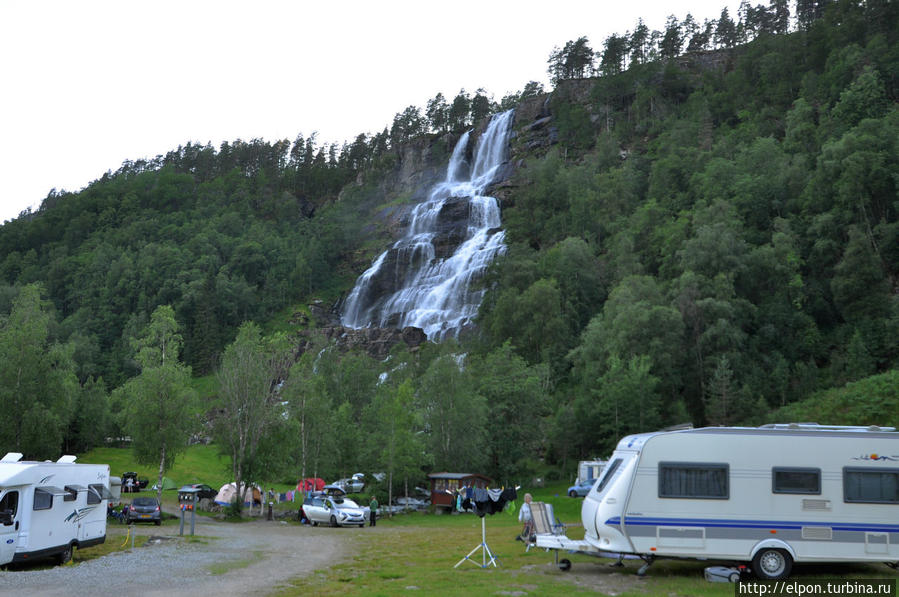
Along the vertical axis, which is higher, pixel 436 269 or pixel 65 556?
pixel 436 269

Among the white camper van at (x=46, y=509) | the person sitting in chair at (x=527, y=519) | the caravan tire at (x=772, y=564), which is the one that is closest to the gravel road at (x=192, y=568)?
the white camper van at (x=46, y=509)

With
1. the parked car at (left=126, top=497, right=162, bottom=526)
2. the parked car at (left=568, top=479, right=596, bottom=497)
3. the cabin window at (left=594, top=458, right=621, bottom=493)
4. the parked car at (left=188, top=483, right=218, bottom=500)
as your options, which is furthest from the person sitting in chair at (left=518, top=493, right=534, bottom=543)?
the parked car at (left=188, top=483, right=218, bottom=500)

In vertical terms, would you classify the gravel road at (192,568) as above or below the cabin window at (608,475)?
below

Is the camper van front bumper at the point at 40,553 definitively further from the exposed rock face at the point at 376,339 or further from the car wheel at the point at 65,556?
the exposed rock face at the point at 376,339

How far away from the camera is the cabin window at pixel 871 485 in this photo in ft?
45.5

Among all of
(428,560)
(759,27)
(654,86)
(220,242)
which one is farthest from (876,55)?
(220,242)

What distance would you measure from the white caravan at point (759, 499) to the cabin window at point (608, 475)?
579 millimetres

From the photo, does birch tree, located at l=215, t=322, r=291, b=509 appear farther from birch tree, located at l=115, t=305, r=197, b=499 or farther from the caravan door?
the caravan door

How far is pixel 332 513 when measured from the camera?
31.6 metres

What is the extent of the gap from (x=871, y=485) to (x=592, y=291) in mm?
60872

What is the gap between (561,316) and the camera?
228 feet

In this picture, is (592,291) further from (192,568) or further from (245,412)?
(192,568)

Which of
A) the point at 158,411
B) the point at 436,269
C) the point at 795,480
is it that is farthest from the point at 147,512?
the point at 436,269

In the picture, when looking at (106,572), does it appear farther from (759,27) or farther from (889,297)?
(759,27)
